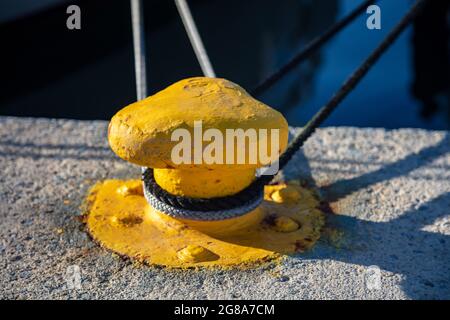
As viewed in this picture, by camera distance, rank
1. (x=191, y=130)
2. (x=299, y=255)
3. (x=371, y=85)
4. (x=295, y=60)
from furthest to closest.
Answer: (x=371, y=85), (x=295, y=60), (x=299, y=255), (x=191, y=130)

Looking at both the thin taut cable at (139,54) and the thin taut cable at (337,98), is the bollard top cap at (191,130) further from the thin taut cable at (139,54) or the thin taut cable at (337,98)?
the thin taut cable at (139,54)

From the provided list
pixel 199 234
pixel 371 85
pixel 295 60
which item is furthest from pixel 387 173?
pixel 371 85

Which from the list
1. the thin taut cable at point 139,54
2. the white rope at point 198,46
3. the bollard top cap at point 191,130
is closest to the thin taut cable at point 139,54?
the thin taut cable at point 139,54

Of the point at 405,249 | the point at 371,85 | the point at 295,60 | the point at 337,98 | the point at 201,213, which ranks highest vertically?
the point at 295,60

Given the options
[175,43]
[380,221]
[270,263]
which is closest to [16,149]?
[270,263]

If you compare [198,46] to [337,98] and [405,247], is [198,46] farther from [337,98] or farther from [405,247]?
[405,247]

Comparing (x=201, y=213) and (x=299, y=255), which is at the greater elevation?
(x=201, y=213)
